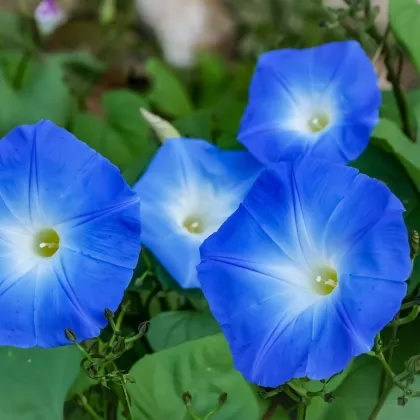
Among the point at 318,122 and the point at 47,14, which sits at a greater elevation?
the point at 47,14

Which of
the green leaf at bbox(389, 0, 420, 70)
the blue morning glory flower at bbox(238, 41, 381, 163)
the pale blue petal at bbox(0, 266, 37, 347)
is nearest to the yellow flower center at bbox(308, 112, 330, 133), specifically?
the blue morning glory flower at bbox(238, 41, 381, 163)

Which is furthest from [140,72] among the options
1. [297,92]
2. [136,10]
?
[297,92]

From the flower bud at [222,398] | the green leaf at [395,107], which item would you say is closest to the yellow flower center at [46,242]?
the flower bud at [222,398]

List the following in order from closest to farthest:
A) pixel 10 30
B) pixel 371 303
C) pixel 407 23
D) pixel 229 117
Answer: pixel 371 303, pixel 407 23, pixel 229 117, pixel 10 30

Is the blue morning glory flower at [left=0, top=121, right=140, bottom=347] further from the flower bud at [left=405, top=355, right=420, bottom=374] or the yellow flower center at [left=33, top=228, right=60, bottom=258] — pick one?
the flower bud at [left=405, top=355, right=420, bottom=374]

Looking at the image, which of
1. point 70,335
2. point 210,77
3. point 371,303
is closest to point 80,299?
point 70,335

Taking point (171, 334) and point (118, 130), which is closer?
point (171, 334)

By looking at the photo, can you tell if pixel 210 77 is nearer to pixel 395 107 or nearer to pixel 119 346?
pixel 395 107
